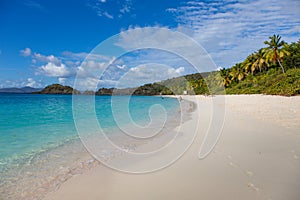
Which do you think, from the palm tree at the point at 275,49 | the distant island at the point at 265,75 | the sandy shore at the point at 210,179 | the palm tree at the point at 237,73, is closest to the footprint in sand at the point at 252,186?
the sandy shore at the point at 210,179

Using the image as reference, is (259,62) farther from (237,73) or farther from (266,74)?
(237,73)

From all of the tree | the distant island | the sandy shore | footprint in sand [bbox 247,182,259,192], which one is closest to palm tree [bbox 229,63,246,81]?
the distant island

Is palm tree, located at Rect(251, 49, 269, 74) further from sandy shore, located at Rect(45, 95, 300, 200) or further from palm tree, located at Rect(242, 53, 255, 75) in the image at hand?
sandy shore, located at Rect(45, 95, 300, 200)

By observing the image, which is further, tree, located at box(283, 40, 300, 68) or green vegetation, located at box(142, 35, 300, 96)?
tree, located at box(283, 40, 300, 68)

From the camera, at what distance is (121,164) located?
5211 mm

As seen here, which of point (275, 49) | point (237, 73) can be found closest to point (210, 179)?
point (275, 49)

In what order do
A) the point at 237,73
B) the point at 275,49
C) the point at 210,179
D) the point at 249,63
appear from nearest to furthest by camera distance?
the point at 210,179, the point at 275,49, the point at 249,63, the point at 237,73

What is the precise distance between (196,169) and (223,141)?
103 inches

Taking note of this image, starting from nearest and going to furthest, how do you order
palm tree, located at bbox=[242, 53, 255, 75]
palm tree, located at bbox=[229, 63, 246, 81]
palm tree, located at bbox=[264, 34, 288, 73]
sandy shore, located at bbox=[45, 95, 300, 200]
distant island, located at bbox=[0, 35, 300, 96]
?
sandy shore, located at bbox=[45, 95, 300, 200] < distant island, located at bbox=[0, 35, 300, 96] < palm tree, located at bbox=[264, 34, 288, 73] < palm tree, located at bbox=[242, 53, 255, 75] < palm tree, located at bbox=[229, 63, 246, 81]

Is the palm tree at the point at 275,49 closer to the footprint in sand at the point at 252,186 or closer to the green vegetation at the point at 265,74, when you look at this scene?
the green vegetation at the point at 265,74

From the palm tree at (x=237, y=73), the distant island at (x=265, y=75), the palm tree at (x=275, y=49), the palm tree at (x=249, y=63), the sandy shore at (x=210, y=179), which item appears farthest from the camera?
the palm tree at (x=237, y=73)

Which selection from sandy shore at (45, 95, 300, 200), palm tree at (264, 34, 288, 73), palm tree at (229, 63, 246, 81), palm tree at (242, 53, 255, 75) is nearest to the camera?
sandy shore at (45, 95, 300, 200)

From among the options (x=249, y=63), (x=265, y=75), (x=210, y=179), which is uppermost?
(x=249, y=63)

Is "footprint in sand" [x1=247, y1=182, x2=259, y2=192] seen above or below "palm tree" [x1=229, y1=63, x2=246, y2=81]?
below
